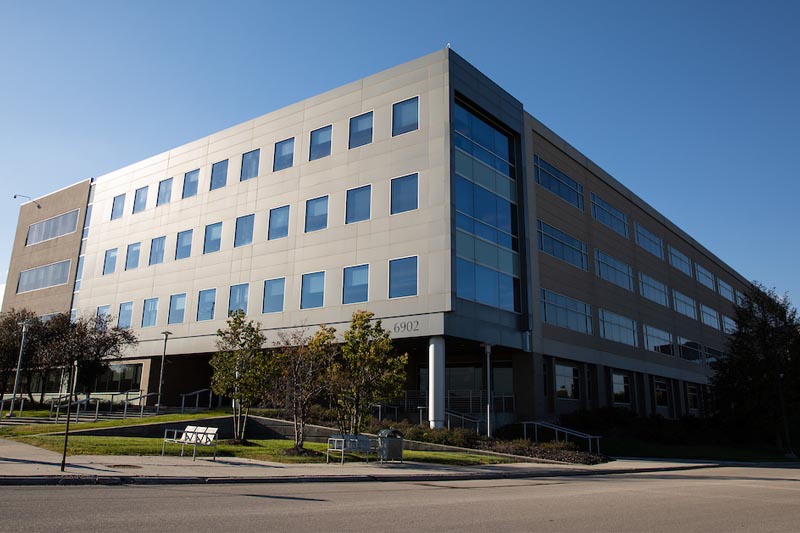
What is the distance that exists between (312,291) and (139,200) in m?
19.6

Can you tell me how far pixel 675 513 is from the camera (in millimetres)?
10781

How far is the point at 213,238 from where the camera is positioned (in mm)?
39531

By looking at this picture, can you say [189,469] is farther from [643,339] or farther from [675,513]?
[643,339]

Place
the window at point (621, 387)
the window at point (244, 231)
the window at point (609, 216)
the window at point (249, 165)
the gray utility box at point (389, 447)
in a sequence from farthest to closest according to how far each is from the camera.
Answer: the window at point (609, 216), the window at point (621, 387), the window at point (249, 165), the window at point (244, 231), the gray utility box at point (389, 447)

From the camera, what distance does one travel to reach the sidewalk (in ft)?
42.1

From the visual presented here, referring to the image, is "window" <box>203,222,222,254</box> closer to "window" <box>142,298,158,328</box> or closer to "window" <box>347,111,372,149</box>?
"window" <box>142,298,158,328</box>

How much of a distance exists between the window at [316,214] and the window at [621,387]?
22660 millimetres

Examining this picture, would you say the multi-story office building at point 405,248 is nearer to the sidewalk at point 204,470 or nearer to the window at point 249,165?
the window at point 249,165

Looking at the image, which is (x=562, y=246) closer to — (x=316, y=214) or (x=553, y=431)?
(x=553, y=431)

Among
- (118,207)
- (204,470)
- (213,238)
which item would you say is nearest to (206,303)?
→ (213,238)

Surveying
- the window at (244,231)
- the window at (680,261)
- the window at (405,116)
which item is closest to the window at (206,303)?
the window at (244,231)

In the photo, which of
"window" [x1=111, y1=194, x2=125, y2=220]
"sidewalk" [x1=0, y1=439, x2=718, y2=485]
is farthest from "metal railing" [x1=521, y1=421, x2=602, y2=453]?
"window" [x1=111, y1=194, x2=125, y2=220]

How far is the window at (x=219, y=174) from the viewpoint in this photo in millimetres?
40250

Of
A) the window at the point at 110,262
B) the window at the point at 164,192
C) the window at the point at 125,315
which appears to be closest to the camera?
the window at the point at 125,315
